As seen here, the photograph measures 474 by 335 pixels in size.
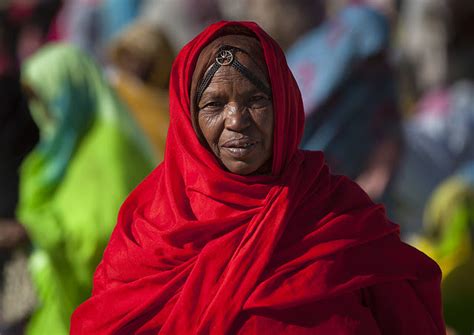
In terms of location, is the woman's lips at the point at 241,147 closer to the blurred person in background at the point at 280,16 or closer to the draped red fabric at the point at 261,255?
the draped red fabric at the point at 261,255

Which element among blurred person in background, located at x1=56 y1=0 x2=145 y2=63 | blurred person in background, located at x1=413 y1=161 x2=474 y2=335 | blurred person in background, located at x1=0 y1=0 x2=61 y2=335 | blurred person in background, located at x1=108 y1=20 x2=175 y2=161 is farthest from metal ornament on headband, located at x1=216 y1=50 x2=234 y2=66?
blurred person in background, located at x1=56 y1=0 x2=145 y2=63

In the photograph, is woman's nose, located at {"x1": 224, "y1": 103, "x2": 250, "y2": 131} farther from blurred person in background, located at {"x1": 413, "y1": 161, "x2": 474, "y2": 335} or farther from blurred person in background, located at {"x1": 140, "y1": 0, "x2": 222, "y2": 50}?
blurred person in background, located at {"x1": 140, "y1": 0, "x2": 222, "y2": 50}

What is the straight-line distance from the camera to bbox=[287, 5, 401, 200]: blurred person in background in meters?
8.53

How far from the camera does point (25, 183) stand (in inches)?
271

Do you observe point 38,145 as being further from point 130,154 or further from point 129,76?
point 129,76

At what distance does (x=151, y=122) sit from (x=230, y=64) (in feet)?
15.9

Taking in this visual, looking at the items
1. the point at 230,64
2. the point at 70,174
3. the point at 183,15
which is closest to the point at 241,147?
the point at 230,64

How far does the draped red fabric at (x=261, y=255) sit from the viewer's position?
11.4ft

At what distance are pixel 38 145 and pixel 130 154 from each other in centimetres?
70

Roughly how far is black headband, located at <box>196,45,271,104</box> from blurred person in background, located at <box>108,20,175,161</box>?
15.3ft

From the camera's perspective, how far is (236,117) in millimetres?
3551

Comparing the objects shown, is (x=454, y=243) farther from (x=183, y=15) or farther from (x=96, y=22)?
(x=96, y=22)

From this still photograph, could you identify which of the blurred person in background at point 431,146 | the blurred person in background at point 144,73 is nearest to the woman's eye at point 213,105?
the blurred person in background at point 144,73

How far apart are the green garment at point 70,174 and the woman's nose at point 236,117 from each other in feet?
9.14
